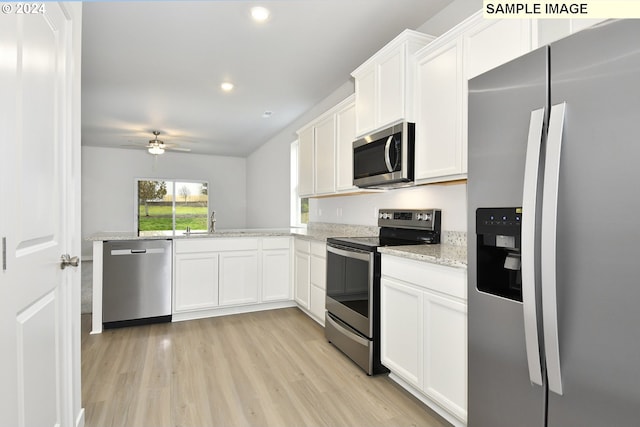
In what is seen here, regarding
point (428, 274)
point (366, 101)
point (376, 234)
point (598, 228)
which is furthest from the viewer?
point (376, 234)

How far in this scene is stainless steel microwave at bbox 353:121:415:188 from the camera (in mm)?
2391

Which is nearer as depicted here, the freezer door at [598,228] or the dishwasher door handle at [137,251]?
the freezer door at [598,228]

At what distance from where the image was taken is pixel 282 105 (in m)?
4.71

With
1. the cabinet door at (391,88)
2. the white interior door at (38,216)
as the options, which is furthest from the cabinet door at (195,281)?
the cabinet door at (391,88)

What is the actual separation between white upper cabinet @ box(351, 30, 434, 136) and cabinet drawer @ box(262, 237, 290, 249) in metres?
1.64

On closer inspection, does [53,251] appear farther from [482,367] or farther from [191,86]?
[191,86]

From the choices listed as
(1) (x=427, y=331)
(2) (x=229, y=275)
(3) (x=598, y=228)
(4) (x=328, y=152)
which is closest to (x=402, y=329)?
(1) (x=427, y=331)

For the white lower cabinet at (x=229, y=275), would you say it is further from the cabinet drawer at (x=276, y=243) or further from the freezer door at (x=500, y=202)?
the freezer door at (x=500, y=202)

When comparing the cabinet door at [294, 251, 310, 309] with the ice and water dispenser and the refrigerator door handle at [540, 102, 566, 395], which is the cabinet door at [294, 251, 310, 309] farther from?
the refrigerator door handle at [540, 102, 566, 395]

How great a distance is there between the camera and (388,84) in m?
2.56

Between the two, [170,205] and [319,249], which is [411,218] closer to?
[319,249]

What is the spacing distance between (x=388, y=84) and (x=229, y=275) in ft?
8.27

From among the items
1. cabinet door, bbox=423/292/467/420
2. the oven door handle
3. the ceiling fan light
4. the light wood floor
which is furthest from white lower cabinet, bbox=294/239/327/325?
the ceiling fan light

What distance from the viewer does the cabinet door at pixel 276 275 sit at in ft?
12.9
